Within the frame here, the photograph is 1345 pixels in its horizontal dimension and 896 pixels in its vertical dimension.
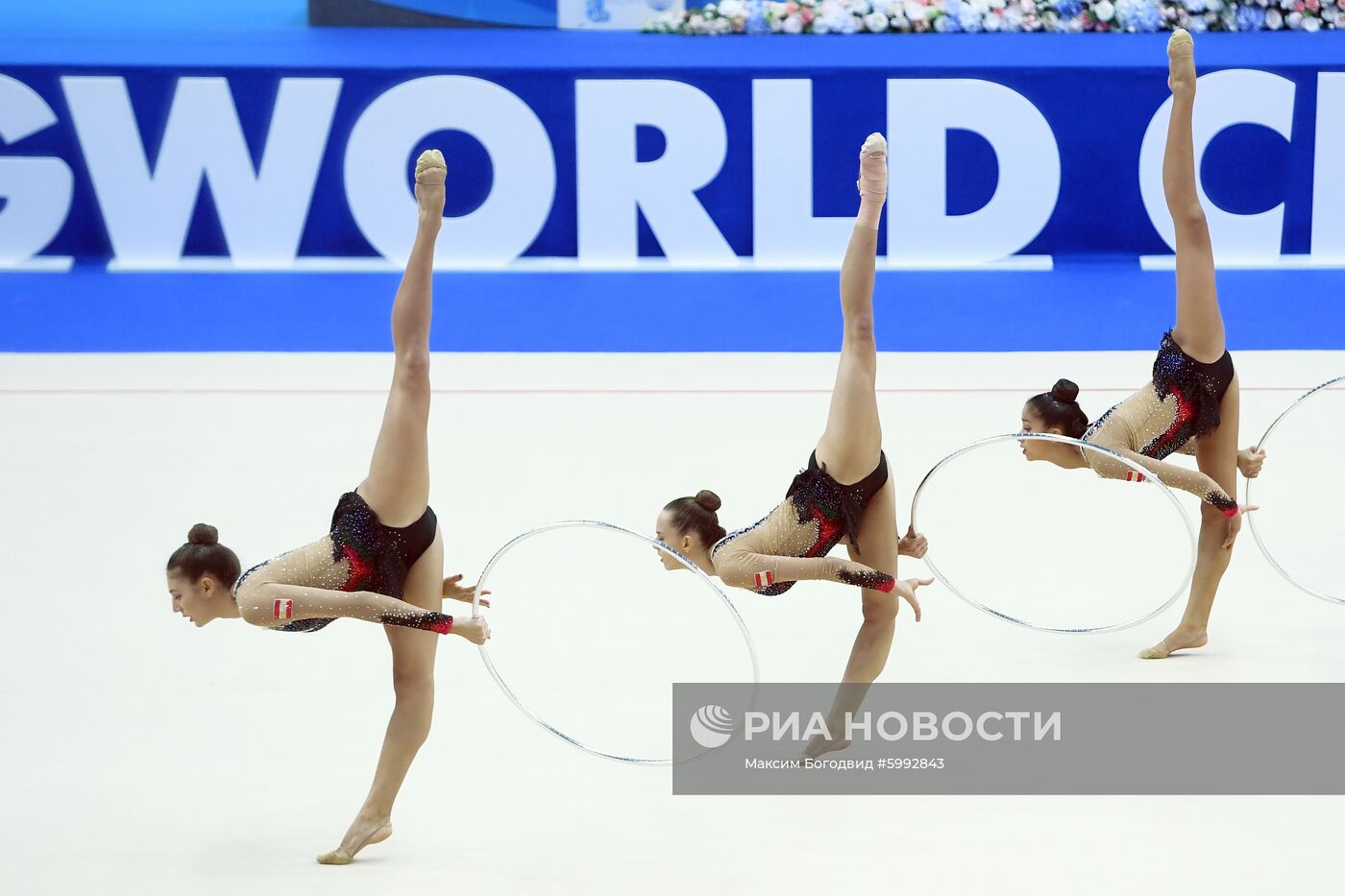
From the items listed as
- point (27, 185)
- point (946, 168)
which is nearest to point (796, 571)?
point (946, 168)

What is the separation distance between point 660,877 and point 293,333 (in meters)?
4.17

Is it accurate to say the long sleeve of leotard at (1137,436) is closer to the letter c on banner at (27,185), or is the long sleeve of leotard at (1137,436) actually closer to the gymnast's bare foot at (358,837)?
the gymnast's bare foot at (358,837)

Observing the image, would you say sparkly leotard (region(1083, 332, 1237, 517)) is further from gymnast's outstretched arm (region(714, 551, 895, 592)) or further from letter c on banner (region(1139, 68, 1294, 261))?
letter c on banner (region(1139, 68, 1294, 261))

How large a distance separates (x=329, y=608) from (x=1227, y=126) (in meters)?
5.48

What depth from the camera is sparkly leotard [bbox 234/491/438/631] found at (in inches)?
111

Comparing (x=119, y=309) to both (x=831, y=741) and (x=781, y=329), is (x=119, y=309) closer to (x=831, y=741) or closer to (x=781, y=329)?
(x=781, y=329)

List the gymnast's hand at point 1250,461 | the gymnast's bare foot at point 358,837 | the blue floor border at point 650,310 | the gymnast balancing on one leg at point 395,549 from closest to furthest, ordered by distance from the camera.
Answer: the gymnast balancing on one leg at point 395,549
the gymnast's bare foot at point 358,837
the gymnast's hand at point 1250,461
the blue floor border at point 650,310

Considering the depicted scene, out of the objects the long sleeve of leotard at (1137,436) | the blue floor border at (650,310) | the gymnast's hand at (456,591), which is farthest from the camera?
the blue floor border at (650,310)

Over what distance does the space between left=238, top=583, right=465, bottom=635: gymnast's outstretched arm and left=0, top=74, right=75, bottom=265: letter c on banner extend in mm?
5037

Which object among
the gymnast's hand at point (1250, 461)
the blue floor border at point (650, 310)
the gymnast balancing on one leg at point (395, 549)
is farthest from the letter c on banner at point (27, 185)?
the gymnast's hand at point (1250, 461)

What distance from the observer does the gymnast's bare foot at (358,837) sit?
2.94 meters

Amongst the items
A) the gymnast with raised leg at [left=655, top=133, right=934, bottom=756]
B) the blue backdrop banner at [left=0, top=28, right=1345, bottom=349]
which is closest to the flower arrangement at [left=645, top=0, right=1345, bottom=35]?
the blue backdrop banner at [left=0, top=28, right=1345, bottom=349]

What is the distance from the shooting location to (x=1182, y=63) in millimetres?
3412

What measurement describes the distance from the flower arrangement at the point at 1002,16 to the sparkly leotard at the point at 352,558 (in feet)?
19.5
